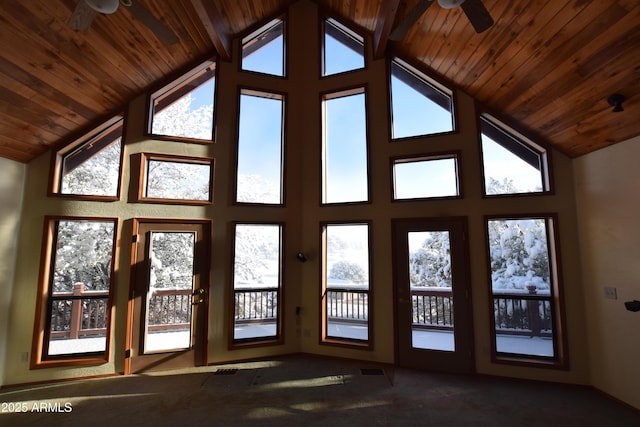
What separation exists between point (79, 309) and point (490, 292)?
5.51m

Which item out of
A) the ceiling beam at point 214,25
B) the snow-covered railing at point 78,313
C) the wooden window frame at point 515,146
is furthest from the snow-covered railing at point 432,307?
the ceiling beam at point 214,25

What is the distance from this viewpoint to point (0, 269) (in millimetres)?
3674

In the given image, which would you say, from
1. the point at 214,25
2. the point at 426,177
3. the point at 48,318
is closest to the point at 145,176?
the point at 48,318

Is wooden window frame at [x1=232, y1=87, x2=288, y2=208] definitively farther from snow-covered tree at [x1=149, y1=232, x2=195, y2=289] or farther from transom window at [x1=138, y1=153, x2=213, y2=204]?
snow-covered tree at [x1=149, y1=232, x2=195, y2=289]

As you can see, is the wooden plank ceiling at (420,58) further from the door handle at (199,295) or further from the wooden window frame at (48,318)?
the door handle at (199,295)

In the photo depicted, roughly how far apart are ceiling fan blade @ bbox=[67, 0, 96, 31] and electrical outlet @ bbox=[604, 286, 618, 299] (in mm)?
5679

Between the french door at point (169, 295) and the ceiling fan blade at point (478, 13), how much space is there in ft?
13.1

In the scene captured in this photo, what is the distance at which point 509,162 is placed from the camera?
4.17 metres

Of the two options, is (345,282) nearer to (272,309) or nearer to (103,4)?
(272,309)

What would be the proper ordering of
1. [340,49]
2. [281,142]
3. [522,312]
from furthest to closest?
[340,49]
[281,142]
[522,312]

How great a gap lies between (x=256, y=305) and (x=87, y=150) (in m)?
3.30

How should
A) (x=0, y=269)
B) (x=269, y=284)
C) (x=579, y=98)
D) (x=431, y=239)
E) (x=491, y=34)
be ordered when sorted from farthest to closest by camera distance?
(x=269, y=284)
(x=431, y=239)
(x=0, y=269)
(x=491, y=34)
(x=579, y=98)

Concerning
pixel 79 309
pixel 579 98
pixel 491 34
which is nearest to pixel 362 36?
pixel 491 34

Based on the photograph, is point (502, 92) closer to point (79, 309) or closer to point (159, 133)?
point (159, 133)
